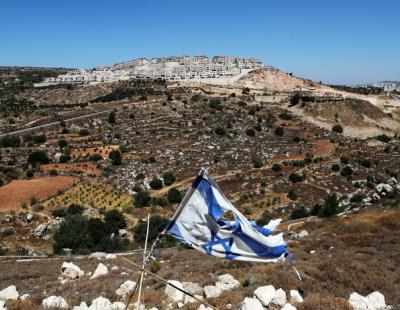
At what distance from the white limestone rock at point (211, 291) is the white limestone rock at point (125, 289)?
6.05 feet

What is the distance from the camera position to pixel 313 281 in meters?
10.4

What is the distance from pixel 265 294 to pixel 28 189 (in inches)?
1182

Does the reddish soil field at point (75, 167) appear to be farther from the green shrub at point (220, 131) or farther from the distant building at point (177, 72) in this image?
the distant building at point (177, 72)

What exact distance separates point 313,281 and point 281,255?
13.7ft

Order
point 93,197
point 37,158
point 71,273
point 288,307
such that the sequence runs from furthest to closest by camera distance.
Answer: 1. point 37,158
2. point 93,197
3. point 71,273
4. point 288,307

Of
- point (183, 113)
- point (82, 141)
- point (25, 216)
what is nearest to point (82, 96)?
point (183, 113)

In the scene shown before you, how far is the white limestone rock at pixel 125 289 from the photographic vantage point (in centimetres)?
984

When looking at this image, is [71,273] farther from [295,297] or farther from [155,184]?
[155,184]

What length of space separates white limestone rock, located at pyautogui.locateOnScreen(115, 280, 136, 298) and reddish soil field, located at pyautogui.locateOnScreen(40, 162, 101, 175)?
97.8 ft

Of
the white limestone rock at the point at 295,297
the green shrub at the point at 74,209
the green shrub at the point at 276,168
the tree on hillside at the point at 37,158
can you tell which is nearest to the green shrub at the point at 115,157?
the tree on hillside at the point at 37,158

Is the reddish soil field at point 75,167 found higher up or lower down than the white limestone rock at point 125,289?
lower down

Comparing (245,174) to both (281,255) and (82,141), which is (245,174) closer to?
(82,141)

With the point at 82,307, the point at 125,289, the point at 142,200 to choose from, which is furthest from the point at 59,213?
the point at 82,307

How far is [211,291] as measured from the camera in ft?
31.8
